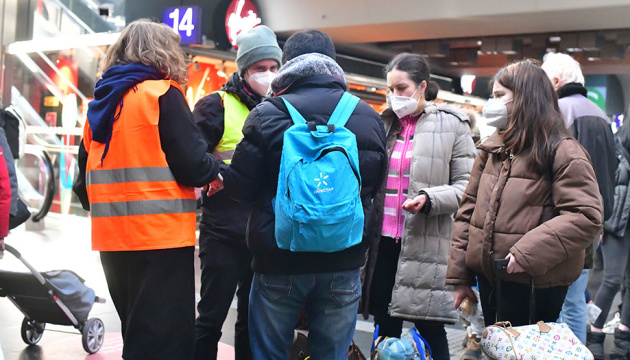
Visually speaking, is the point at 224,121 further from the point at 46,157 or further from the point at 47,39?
the point at 47,39

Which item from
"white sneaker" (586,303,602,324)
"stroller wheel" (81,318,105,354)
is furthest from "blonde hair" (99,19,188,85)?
"white sneaker" (586,303,602,324)

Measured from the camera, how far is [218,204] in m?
3.62

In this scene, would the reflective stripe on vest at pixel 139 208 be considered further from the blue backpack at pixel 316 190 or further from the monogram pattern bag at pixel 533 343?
the monogram pattern bag at pixel 533 343

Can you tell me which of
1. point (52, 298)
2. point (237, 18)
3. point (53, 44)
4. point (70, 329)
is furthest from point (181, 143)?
point (53, 44)

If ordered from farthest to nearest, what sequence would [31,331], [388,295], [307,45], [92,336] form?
[31,331] → [92,336] → [388,295] → [307,45]

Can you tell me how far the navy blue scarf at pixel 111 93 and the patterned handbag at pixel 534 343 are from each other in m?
1.73

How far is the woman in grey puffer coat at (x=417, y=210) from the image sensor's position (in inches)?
146

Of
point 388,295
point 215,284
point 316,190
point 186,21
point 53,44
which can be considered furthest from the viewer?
point 53,44

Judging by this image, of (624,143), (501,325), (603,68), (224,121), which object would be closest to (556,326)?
(501,325)

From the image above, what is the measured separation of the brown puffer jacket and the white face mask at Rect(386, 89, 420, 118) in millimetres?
594

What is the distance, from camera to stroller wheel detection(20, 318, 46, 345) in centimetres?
486

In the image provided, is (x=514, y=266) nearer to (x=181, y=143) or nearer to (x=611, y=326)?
(x=181, y=143)

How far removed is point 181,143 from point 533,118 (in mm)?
1487

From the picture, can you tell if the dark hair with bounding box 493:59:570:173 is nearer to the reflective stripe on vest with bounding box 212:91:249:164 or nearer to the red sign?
the reflective stripe on vest with bounding box 212:91:249:164
